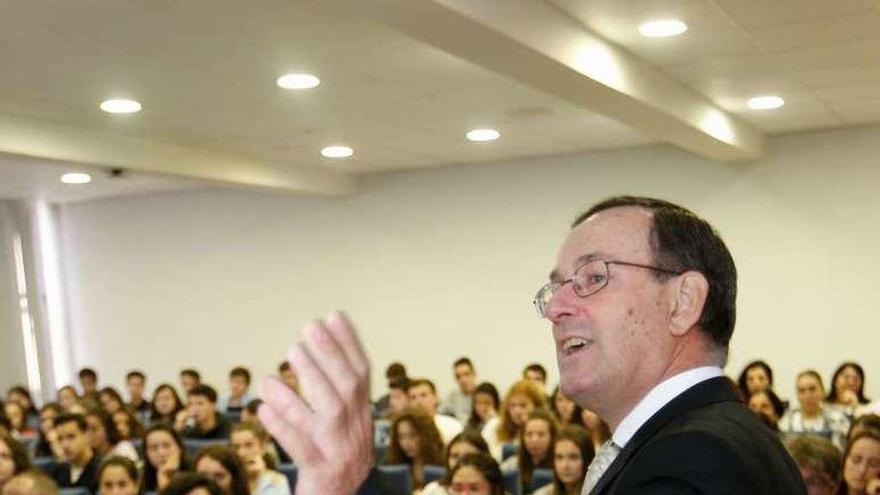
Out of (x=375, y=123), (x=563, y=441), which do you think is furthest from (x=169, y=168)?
(x=563, y=441)

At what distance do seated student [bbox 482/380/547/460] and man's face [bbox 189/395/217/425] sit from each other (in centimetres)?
209

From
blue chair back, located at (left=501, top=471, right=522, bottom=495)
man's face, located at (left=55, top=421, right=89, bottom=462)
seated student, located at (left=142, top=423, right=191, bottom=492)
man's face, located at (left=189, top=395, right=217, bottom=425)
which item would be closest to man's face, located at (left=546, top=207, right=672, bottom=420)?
blue chair back, located at (left=501, top=471, right=522, bottom=495)

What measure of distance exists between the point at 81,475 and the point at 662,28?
4710mm

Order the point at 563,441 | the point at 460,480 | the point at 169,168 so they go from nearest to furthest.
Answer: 1. the point at 460,480
2. the point at 563,441
3. the point at 169,168

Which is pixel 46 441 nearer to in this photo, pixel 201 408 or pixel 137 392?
pixel 201 408

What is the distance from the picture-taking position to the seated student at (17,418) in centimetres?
1035

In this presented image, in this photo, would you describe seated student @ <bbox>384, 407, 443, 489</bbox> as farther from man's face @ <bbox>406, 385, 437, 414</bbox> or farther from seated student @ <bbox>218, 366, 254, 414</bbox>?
seated student @ <bbox>218, 366, 254, 414</bbox>

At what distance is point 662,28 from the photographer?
5.77 meters

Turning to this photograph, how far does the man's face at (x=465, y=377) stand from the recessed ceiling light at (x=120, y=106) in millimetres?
4143

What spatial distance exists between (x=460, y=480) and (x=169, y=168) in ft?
15.6

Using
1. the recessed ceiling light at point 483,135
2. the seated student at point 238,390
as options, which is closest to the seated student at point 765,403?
the recessed ceiling light at point 483,135

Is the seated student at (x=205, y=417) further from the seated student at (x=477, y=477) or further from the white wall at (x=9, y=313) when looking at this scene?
the white wall at (x=9, y=313)

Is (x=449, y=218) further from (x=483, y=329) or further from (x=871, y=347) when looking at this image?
(x=871, y=347)

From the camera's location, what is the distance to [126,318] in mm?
13609
